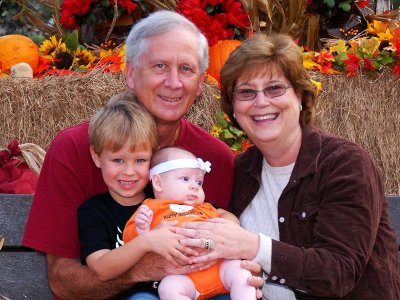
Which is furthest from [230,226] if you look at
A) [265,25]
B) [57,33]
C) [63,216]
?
[57,33]

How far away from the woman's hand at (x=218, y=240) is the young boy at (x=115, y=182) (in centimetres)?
7

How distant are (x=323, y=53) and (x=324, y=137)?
1548mm

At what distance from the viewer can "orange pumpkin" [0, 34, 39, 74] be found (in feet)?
15.8

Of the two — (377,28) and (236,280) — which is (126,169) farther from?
(377,28)

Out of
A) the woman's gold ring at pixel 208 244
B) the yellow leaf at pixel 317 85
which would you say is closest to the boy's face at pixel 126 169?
the woman's gold ring at pixel 208 244

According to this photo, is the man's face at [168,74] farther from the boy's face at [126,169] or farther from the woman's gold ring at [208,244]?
the woman's gold ring at [208,244]

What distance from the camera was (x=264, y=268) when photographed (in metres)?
2.73

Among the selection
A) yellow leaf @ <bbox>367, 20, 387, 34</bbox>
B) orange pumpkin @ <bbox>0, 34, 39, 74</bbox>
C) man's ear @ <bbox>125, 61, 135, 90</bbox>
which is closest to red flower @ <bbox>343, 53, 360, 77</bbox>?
yellow leaf @ <bbox>367, 20, 387, 34</bbox>

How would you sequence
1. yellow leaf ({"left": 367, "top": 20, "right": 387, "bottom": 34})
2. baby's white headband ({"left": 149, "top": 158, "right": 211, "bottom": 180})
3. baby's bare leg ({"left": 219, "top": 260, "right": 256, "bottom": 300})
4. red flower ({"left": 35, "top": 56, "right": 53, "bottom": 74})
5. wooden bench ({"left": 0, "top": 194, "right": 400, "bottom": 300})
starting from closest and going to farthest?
baby's bare leg ({"left": 219, "top": 260, "right": 256, "bottom": 300})
baby's white headband ({"left": 149, "top": 158, "right": 211, "bottom": 180})
wooden bench ({"left": 0, "top": 194, "right": 400, "bottom": 300})
yellow leaf ({"left": 367, "top": 20, "right": 387, "bottom": 34})
red flower ({"left": 35, "top": 56, "right": 53, "bottom": 74})

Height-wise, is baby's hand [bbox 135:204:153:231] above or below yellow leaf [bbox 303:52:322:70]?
below

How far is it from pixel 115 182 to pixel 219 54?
2033 millimetres

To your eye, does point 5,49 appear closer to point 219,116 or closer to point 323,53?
point 219,116

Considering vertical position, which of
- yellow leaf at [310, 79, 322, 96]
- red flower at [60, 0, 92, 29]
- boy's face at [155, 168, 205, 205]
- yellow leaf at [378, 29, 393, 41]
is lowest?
boy's face at [155, 168, 205, 205]

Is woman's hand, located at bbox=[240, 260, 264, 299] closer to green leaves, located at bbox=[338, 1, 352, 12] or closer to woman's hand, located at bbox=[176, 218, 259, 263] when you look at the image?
woman's hand, located at bbox=[176, 218, 259, 263]
